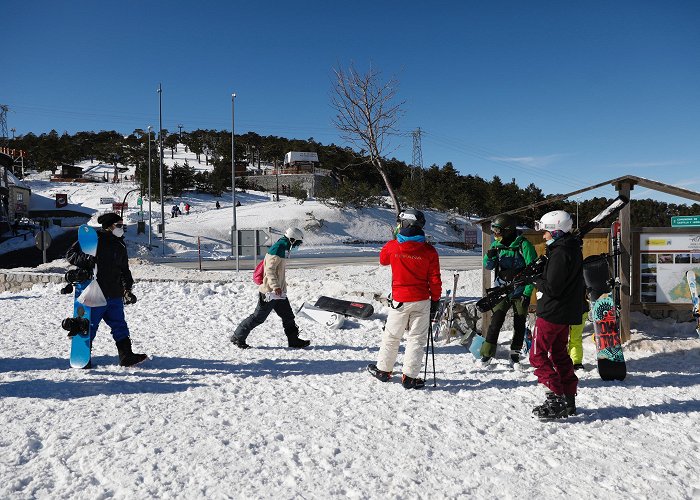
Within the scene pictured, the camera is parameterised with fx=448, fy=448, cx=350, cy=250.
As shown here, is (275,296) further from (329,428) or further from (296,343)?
(329,428)

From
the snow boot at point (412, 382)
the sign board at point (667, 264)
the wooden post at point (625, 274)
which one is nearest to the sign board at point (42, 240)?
the snow boot at point (412, 382)

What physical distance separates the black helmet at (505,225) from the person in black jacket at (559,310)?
1396mm

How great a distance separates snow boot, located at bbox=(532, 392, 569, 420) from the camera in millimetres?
3781

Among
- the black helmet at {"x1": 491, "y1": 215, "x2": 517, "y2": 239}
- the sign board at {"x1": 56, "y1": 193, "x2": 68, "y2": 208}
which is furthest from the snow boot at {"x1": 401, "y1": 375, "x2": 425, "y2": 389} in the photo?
the sign board at {"x1": 56, "y1": 193, "x2": 68, "y2": 208}

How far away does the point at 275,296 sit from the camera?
20.6 ft

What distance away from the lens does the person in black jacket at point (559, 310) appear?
388 cm

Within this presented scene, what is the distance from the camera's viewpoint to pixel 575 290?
3.97 metres

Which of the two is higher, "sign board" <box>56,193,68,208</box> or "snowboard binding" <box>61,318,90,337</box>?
"sign board" <box>56,193,68,208</box>

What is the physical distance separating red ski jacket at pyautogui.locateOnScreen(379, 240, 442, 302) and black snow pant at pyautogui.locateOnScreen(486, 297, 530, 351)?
1256mm

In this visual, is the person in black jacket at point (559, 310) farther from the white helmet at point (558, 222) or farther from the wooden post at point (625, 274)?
the wooden post at point (625, 274)

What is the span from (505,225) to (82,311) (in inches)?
201

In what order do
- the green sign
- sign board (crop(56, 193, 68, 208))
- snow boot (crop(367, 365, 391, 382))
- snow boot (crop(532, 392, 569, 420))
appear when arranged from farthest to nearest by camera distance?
sign board (crop(56, 193, 68, 208)) < the green sign < snow boot (crop(367, 365, 391, 382)) < snow boot (crop(532, 392, 569, 420))

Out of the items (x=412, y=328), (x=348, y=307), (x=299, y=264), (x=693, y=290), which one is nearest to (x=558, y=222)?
(x=412, y=328)

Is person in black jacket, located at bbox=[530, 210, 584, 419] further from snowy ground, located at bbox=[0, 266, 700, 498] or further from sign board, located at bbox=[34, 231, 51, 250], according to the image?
sign board, located at bbox=[34, 231, 51, 250]
